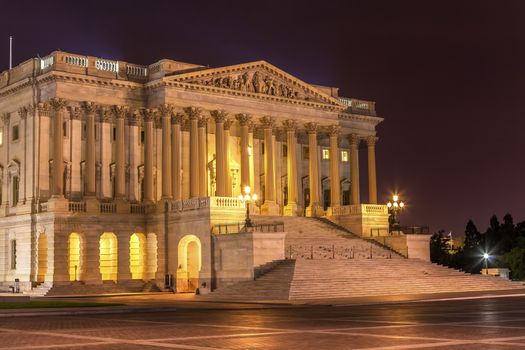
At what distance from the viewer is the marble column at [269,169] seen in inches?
3319

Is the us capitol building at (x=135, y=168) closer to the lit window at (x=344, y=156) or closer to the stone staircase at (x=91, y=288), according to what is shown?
the stone staircase at (x=91, y=288)

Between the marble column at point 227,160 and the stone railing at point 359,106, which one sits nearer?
the marble column at point 227,160

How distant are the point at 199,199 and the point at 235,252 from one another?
7312 millimetres

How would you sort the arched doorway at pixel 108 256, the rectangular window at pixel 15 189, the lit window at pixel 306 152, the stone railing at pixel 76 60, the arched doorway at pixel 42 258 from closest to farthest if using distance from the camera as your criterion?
the arched doorway at pixel 42 258 → the stone railing at pixel 76 60 → the arched doorway at pixel 108 256 → the rectangular window at pixel 15 189 → the lit window at pixel 306 152

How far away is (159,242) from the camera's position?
75750 mm

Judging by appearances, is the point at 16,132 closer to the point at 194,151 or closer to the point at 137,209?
the point at 137,209

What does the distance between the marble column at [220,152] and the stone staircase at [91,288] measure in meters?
10.9

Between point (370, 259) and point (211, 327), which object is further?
point (370, 259)

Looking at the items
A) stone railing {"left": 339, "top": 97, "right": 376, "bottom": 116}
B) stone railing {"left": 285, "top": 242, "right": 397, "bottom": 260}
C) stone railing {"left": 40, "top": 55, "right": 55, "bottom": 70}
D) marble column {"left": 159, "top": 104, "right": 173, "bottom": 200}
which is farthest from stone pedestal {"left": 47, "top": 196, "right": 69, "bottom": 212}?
stone railing {"left": 339, "top": 97, "right": 376, "bottom": 116}

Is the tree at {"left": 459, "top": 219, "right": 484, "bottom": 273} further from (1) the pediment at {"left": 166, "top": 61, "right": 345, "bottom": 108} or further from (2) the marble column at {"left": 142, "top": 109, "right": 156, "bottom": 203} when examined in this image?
(2) the marble column at {"left": 142, "top": 109, "right": 156, "bottom": 203}

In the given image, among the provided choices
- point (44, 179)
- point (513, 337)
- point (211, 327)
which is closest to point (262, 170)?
point (44, 179)

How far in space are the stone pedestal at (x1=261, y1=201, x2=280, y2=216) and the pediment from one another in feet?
33.2

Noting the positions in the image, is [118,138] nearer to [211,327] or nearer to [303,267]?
[303,267]

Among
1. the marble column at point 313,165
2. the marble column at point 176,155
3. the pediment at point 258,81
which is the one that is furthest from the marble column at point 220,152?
the marble column at point 313,165
